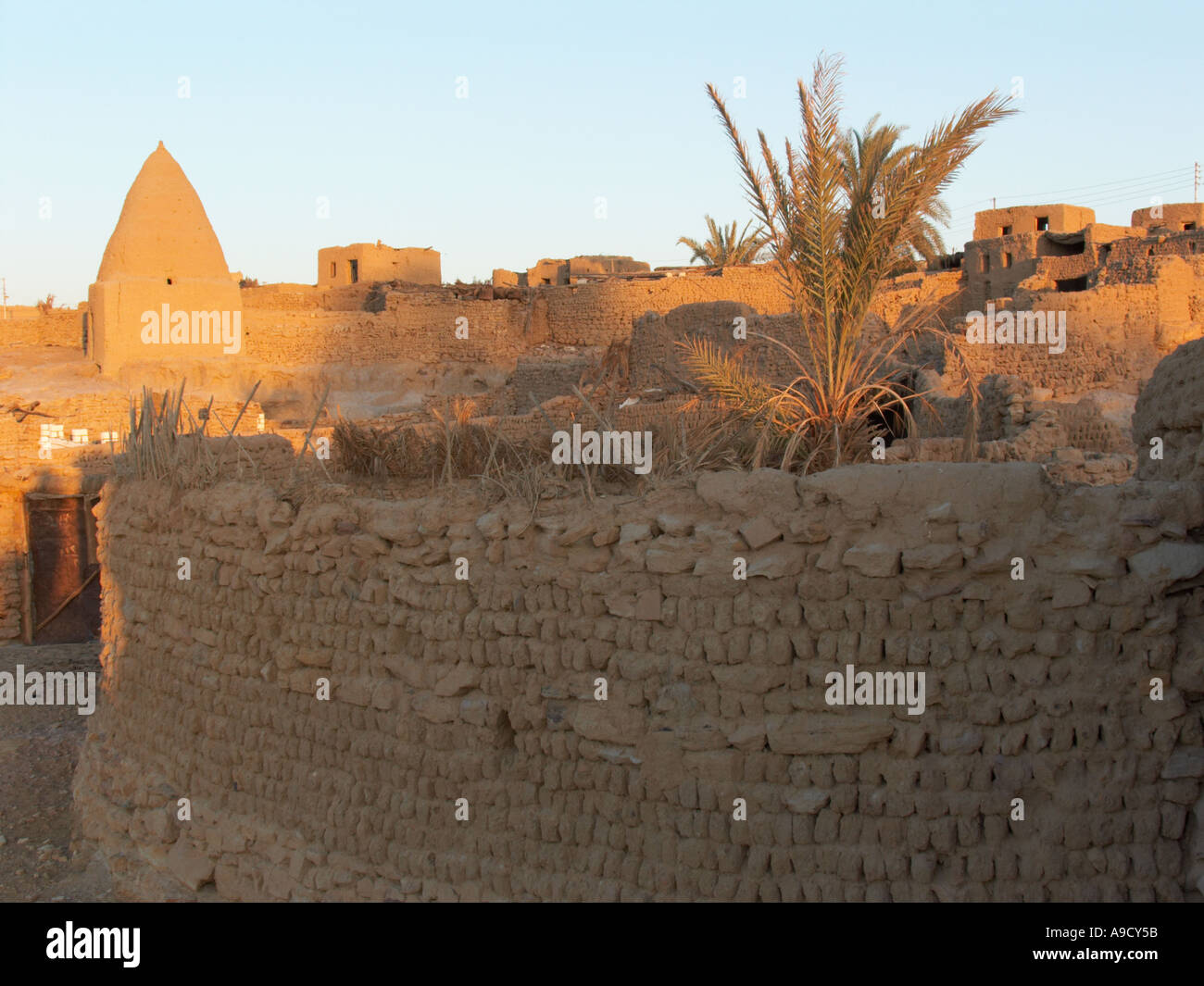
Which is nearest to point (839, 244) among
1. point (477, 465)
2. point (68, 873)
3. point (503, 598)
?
point (477, 465)

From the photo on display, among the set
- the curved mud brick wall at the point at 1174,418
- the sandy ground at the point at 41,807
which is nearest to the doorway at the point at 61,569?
the sandy ground at the point at 41,807

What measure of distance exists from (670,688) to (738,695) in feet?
0.87

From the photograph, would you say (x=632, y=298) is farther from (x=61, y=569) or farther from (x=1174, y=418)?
(x=1174, y=418)

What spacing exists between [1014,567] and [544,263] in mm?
28528

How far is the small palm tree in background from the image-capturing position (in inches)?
192

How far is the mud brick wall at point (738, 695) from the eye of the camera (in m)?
3.48

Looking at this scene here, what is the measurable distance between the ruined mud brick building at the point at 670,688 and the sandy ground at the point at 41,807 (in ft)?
0.97

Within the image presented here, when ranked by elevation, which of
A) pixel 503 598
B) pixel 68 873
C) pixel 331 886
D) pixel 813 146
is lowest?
pixel 68 873

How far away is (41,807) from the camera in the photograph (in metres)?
7.07

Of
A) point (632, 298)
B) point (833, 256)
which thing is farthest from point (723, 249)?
point (833, 256)

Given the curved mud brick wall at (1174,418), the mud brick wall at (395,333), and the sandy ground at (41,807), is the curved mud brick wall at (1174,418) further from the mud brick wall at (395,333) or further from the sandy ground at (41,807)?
the mud brick wall at (395,333)

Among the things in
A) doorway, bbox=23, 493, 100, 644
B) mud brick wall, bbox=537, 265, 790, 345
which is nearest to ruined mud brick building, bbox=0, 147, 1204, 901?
doorway, bbox=23, 493, 100, 644

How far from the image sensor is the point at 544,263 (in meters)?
31.0
